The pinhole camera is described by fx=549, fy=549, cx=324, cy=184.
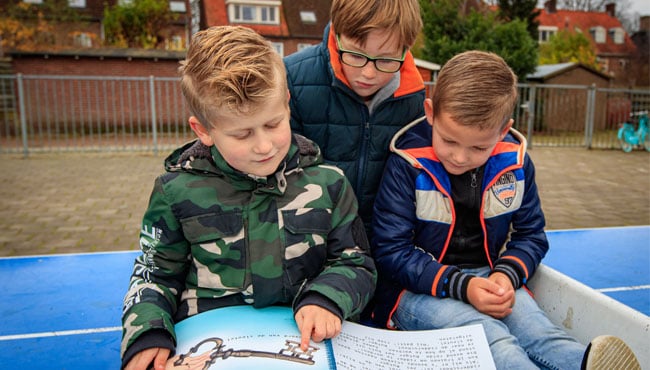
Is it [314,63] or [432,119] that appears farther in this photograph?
[314,63]

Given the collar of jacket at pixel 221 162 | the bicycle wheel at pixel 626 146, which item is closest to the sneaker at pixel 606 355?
the collar of jacket at pixel 221 162

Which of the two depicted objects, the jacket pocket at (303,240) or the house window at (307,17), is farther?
the house window at (307,17)

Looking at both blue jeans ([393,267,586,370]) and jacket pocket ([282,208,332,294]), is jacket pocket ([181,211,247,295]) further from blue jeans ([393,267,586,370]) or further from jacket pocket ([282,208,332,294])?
blue jeans ([393,267,586,370])

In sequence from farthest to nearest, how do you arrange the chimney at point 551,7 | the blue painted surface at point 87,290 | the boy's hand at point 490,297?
the chimney at point 551,7 < the blue painted surface at point 87,290 < the boy's hand at point 490,297

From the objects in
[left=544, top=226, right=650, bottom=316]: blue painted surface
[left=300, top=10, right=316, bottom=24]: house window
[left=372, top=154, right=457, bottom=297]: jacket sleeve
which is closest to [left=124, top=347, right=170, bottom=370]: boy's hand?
[left=372, top=154, right=457, bottom=297]: jacket sleeve

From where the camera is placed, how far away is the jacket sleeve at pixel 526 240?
1833mm

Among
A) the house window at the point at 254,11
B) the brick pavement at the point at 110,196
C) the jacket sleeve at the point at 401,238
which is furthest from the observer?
the house window at the point at 254,11

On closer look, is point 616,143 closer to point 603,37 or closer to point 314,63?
point 314,63

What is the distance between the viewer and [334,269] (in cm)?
154

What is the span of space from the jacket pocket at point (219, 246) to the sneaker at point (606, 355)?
0.89m

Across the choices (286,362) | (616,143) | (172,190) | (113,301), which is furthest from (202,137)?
(616,143)

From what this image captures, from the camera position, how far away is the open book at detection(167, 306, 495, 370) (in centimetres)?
122

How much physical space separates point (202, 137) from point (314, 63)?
0.79 metres

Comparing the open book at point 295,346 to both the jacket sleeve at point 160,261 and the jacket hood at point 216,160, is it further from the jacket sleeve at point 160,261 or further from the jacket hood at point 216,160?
the jacket hood at point 216,160
